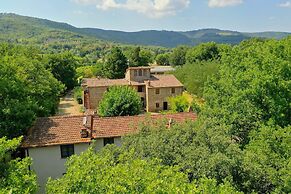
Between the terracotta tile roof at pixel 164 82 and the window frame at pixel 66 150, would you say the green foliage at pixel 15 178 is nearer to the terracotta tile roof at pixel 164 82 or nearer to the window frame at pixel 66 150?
the window frame at pixel 66 150

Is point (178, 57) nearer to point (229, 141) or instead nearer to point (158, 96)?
point (158, 96)

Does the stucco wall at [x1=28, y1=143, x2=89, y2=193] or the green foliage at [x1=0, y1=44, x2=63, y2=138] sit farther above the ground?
the green foliage at [x1=0, y1=44, x2=63, y2=138]

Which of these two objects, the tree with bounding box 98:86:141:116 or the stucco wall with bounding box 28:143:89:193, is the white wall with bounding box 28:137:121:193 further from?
the tree with bounding box 98:86:141:116

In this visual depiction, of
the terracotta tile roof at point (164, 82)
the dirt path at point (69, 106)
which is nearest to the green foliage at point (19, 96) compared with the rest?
the dirt path at point (69, 106)

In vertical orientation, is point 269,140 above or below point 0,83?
below

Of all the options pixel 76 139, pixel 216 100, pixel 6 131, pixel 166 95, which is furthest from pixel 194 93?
pixel 6 131

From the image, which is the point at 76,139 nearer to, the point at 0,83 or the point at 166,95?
the point at 0,83

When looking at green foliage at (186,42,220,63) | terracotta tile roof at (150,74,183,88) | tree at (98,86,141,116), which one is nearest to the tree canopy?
tree at (98,86,141,116)
